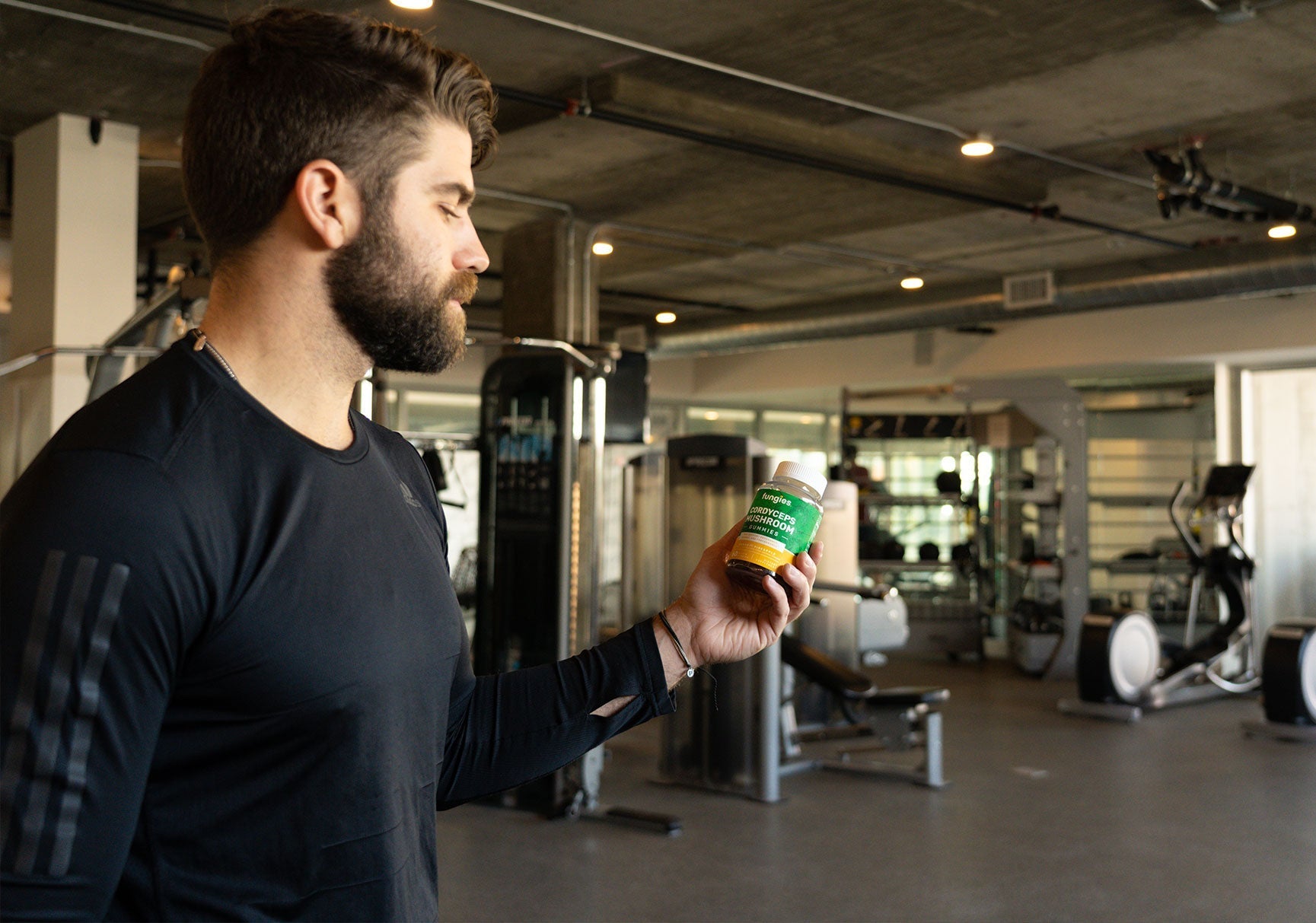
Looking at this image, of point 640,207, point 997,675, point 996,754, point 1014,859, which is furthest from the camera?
point 997,675

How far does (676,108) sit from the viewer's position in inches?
207

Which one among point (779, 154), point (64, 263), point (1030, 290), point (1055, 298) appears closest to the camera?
point (64, 263)

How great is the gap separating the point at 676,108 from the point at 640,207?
7.37 feet

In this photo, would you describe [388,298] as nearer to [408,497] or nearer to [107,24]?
[408,497]

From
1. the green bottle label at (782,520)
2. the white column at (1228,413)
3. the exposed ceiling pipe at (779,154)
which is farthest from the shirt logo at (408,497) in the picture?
the white column at (1228,413)

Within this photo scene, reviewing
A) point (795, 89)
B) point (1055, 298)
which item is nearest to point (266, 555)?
point (795, 89)

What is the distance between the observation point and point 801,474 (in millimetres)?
1379

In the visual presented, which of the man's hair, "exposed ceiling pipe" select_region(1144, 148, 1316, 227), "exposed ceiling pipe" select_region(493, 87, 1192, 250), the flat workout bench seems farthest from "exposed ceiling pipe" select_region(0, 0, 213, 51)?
"exposed ceiling pipe" select_region(1144, 148, 1316, 227)

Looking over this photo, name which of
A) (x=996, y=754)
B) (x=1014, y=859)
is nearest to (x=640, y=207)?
(x=996, y=754)

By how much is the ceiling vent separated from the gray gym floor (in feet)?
11.4

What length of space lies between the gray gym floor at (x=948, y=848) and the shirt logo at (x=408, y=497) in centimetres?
308

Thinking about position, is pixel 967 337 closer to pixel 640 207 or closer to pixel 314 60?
pixel 640 207

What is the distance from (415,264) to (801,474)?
0.51 meters

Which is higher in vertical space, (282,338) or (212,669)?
(282,338)
